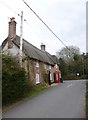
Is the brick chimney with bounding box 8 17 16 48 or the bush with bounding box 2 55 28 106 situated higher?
the brick chimney with bounding box 8 17 16 48

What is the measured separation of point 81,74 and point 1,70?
7382 cm

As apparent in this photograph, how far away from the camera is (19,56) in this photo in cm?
2417

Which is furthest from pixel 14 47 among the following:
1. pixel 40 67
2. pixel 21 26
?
pixel 21 26

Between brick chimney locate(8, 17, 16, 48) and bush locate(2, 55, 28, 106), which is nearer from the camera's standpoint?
bush locate(2, 55, 28, 106)

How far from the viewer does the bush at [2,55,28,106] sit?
18.0 m

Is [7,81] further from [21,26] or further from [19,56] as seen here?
[21,26]

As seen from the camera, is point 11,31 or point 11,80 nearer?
point 11,80

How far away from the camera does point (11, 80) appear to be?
19234mm

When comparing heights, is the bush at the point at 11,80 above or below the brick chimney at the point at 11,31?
below

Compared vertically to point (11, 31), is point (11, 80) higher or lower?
lower

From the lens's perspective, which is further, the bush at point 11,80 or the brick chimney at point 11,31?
the brick chimney at point 11,31

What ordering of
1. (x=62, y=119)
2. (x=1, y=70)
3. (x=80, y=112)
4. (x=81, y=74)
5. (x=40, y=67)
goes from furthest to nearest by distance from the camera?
1. (x=81, y=74)
2. (x=40, y=67)
3. (x=1, y=70)
4. (x=80, y=112)
5. (x=62, y=119)

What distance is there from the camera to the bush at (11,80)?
1803 centimetres

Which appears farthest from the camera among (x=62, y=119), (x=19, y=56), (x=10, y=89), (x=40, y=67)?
(x=40, y=67)
